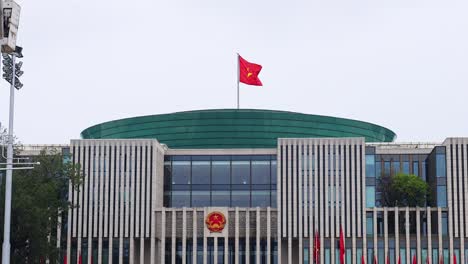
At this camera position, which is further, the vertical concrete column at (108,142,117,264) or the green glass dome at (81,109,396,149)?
the green glass dome at (81,109,396,149)

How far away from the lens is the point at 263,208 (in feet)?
304

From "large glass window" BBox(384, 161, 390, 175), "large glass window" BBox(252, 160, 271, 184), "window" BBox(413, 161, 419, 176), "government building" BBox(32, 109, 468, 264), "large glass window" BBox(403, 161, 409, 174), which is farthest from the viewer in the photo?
"window" BBox(413, 161, 419, 176)

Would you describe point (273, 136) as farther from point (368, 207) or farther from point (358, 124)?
point (368, 207)

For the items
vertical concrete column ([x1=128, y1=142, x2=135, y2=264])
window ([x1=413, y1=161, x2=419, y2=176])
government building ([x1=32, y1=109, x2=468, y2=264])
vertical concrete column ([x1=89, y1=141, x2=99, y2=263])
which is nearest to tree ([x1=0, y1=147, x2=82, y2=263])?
vertical concrete column ([x1=89, y1=141, x2=99, y2=263])

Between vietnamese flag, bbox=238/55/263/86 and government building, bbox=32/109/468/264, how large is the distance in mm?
7255

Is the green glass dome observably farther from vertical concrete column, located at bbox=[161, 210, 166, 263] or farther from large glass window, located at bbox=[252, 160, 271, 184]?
vertical concrete column, located at bbox=[161, 210, 166, 263]

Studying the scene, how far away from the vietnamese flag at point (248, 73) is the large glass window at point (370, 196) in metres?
15.6

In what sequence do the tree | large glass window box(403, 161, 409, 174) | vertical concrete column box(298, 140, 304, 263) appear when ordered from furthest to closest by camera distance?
large glass window box(403, 161, 409, 174), vertical concrete column box(298, 140, 304, 263), the tree

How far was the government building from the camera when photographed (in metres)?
90.9

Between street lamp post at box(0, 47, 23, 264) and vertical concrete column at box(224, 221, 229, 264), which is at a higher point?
street lamp post at box(0, 47, 23, 264)

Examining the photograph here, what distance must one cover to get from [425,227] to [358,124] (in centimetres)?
2106

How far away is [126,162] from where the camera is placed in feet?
304

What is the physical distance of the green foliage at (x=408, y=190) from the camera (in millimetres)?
91875

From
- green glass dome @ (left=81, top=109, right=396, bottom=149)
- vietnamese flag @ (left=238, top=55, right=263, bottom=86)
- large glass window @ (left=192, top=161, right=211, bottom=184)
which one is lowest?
large glass window @ (left=192, top=161, right=211, bottom=184)
